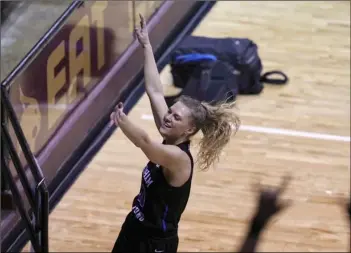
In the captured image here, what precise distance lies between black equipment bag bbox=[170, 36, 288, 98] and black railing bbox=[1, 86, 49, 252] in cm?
269

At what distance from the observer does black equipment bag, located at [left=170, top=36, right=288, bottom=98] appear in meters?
7.53

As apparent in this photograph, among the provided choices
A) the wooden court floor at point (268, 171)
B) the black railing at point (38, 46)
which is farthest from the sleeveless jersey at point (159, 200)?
the black railing at point (38, 46)

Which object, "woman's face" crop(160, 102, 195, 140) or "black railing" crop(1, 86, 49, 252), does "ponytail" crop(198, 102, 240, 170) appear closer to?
"woman's face" crop(160, 102, 195, 140)

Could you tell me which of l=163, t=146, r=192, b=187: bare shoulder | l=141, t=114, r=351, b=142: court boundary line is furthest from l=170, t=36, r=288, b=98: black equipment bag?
l=163, t=146, r=192, b=187: bare shoulder

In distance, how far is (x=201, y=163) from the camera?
3150 mm

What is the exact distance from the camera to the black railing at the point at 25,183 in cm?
446

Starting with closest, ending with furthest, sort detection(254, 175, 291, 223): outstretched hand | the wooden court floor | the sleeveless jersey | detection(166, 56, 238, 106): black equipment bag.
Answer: the sleeveless jersey
the wooden court floor
detection(254, 175, 291, 223): outstretched hand
detection(166, 56, 238, 106): black equipment bag

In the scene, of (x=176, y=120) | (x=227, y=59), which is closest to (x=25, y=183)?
(x=176, y=120)

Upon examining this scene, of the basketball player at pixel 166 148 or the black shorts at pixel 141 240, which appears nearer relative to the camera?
the basketball player at pixel 166 148

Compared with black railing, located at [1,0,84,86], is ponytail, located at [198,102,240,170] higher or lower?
higher

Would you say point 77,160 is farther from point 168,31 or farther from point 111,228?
point 168,31

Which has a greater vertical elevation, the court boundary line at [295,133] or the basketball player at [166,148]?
the basketball player at [166,148]

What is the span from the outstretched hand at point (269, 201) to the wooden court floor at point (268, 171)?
60mm

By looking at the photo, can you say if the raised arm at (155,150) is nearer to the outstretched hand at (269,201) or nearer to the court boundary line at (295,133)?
the outstretched hand at (269,201)
